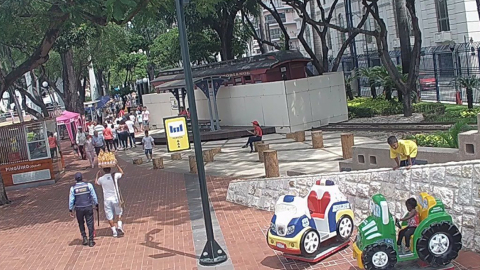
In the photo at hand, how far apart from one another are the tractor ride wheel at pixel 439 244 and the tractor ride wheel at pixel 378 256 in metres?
0.35

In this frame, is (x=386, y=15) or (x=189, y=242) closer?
(x=189, y=242)

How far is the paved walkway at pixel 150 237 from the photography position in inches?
364

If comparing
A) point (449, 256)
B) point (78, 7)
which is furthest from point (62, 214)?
point (449, 256)

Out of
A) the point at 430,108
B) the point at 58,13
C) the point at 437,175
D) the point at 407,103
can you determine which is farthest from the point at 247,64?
the point at 437,175

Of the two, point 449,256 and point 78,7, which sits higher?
point 78,7

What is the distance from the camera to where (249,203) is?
12.4 metres

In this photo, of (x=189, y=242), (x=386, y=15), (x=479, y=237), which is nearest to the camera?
(x=479, y=237)

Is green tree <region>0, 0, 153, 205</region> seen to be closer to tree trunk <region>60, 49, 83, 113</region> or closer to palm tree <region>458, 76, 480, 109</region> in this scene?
palm tree <region>458, 76, 480, 109</region>

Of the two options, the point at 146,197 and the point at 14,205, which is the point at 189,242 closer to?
the point at 146,197

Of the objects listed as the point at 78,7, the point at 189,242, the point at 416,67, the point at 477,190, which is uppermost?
the point at 78,7

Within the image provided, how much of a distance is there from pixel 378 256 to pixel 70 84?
98.7 ft

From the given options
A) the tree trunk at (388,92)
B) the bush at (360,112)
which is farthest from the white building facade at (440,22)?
the bush at (360,112)

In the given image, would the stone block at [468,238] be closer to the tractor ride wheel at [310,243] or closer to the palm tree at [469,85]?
the tractor ride wheel at [310,243]

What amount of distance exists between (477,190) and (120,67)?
161 feet
